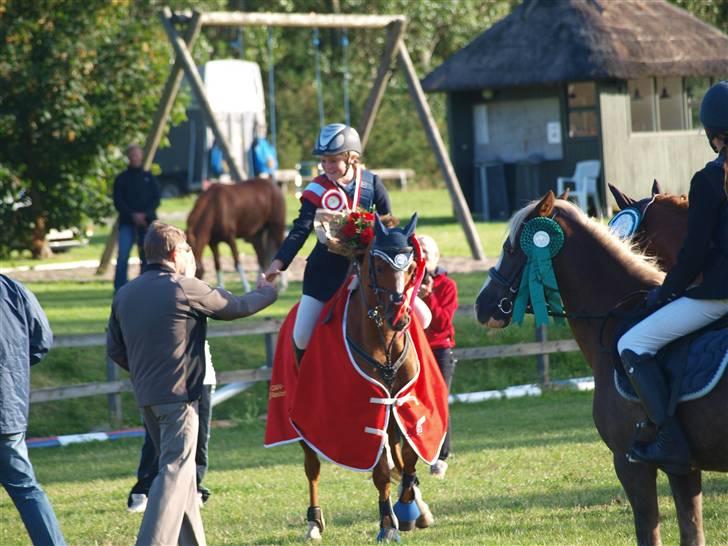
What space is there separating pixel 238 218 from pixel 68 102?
16.7 feet

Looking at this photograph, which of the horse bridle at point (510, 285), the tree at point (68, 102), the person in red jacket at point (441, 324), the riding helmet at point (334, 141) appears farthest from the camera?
the tree at point (68, 102)

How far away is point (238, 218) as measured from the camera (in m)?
20.0

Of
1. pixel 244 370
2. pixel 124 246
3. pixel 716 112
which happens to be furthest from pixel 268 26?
pixel 716 112

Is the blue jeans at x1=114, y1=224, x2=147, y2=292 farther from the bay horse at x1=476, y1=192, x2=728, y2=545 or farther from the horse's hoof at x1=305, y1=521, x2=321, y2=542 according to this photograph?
the bay horse at x1=476, y1=192, x2=728, y2=545

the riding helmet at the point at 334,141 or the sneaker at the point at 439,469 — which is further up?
the riding helmet at the point at 334,141

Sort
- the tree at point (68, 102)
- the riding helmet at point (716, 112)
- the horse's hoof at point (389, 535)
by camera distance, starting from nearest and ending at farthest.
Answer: the riding helmet at point (716, 112) → the horse's hoof at point (389, 535) → the tree at point (68, 102)

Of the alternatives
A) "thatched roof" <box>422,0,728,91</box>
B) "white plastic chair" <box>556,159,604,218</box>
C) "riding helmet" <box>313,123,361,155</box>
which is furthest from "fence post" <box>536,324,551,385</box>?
"thatched roof" <box>422,0,728,91</box>

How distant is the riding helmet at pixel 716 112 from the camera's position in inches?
245

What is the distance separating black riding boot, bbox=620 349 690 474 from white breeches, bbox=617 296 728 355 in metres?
0.07

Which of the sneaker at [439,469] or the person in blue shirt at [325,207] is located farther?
the sneaker at [439,469]

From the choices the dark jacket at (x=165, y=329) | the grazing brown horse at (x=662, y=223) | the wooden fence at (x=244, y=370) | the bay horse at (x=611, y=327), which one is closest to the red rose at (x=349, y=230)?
Answer: the dark jacket at (x=165, y=329)

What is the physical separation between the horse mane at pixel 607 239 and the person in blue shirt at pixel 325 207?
2.03 meters

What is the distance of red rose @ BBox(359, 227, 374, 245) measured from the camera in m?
8.41

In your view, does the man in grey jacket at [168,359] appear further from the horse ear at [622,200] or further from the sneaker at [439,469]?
the sneaker at [439,469]
